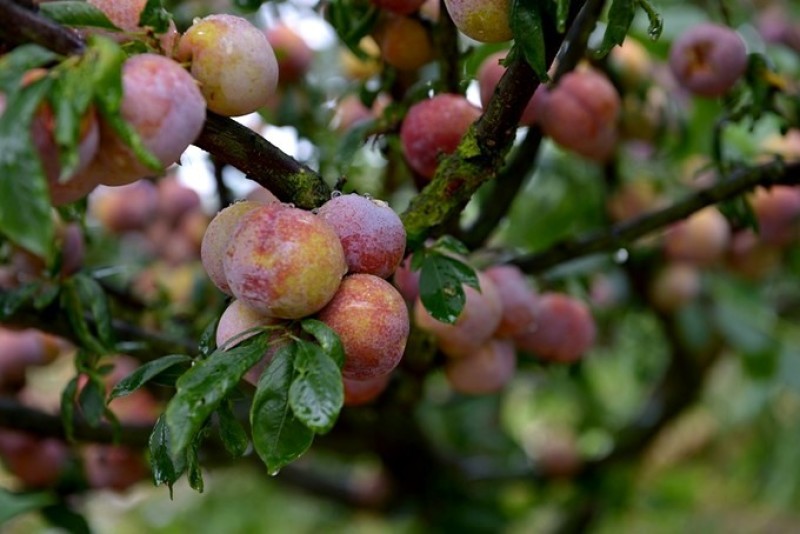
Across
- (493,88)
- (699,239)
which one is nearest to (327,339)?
(493,88)

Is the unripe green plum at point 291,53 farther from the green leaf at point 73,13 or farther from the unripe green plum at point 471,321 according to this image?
the green leaf at point 73,13

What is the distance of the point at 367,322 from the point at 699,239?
73cm

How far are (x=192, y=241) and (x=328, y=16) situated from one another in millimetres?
573

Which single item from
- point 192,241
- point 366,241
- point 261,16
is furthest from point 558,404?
point 366,241

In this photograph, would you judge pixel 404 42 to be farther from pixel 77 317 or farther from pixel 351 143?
pixel 77 317

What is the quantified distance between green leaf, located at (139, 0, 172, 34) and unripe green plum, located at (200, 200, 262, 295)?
0.09 m

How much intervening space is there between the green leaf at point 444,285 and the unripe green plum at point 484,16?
12cm

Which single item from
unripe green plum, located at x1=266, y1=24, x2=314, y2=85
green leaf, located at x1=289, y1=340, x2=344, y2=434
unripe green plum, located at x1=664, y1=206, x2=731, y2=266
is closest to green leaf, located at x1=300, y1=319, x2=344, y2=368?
green leaf, located at x1=289, y1=340, x2=344, y2=434

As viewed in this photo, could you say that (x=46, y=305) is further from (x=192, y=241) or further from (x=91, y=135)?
(x=192, y=241)

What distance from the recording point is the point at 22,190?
33 cm

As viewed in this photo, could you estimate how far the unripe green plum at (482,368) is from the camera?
687mm

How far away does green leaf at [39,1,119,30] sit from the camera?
0.38 meters

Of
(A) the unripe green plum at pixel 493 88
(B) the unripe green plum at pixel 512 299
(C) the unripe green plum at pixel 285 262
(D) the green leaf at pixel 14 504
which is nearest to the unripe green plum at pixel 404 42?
(A) the unripe green plum at pixel 493 88

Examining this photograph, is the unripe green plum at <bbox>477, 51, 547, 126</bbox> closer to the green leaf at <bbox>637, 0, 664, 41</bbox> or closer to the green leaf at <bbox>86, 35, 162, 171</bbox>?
the green leaf at <bbox>637, 0, 664, 41</bbox>
